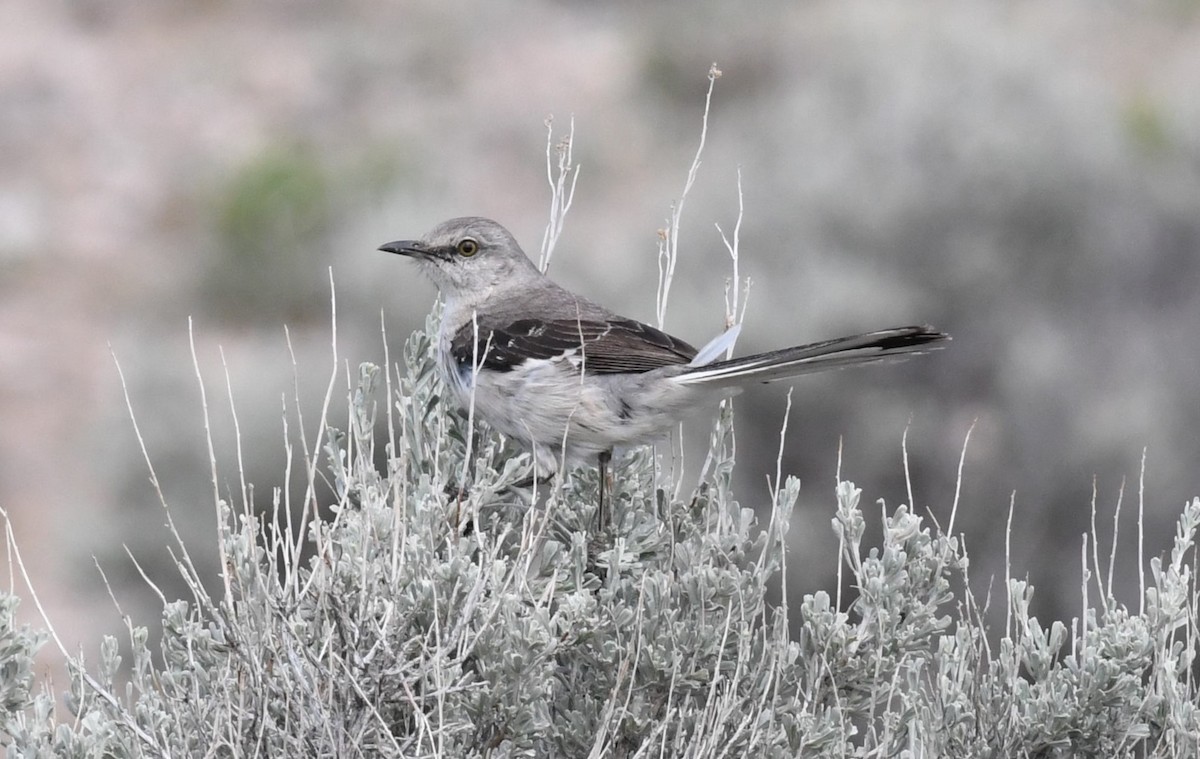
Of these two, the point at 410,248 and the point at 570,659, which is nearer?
the point at 570,659

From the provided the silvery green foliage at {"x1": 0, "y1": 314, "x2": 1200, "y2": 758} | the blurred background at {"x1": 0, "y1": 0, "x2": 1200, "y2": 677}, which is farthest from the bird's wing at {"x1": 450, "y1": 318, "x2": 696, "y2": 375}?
the blurred background at {"x1": 0, "y1": 0, "x2": 1200, "y2": 677}

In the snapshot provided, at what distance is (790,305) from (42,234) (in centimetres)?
1048

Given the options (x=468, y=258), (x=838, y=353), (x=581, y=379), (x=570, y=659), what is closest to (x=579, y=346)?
(x=581, y=379)

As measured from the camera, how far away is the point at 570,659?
4.05 metres

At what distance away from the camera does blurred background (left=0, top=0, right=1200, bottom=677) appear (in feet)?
36.5

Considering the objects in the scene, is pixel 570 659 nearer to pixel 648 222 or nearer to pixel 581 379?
pixel 581 379

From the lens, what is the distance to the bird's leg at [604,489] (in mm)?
4613

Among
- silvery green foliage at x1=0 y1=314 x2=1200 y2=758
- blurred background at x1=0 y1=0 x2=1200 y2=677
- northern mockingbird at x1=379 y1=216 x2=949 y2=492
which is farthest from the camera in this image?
blurred background at x1=0 y1=0 x2=1200 y2=677

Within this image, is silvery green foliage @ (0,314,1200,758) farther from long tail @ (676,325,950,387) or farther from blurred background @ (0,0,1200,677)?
blurred background @ (0,0,1200,677)


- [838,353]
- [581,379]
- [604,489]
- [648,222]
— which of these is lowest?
[648,222]

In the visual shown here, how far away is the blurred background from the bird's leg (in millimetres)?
1885

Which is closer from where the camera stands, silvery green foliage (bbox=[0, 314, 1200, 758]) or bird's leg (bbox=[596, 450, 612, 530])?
silvery green foliage (bbox=[0, 314, 1200, 758])

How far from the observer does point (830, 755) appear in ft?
12.4

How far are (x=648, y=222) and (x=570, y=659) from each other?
462 inches
